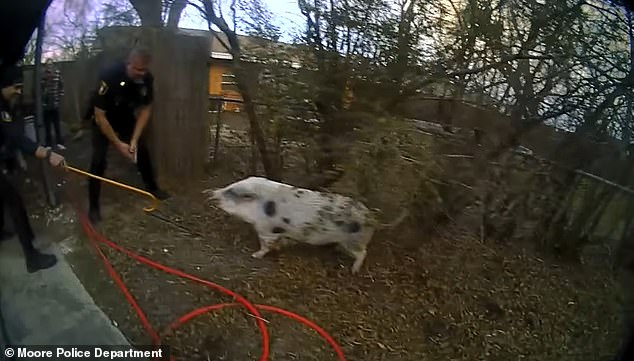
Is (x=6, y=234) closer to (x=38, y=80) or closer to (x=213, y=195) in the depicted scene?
(x=38, y=80)

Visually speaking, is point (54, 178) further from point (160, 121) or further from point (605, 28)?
point (605, 28)

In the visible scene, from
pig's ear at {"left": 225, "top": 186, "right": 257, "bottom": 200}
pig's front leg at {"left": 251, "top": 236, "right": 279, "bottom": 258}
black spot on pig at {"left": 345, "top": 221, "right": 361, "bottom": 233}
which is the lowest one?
pig's front leg at {"left": 251, "top": 236, "right": 279, "bottom": 258}

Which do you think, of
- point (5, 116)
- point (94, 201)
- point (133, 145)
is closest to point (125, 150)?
point (133, 145)

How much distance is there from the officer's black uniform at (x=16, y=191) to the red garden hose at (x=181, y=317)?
0.10 meters

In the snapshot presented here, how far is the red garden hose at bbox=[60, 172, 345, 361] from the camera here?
88 cm

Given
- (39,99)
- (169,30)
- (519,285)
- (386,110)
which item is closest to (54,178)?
(39,99)

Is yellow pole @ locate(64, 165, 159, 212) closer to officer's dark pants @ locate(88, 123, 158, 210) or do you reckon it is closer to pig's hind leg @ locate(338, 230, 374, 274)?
officer's dark pants @ locate(88, 123, 158, 210)

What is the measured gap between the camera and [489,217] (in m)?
0.93

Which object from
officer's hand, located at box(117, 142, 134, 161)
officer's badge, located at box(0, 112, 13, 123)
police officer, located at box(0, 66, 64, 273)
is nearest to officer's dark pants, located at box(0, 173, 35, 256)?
police officer, located at box(0, 66, 64, 273)

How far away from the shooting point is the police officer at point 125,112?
0.89 m

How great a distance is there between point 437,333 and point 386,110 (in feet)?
1.30

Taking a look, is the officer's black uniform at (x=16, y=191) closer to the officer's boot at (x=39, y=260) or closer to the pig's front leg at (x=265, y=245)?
the officer's boot at (x=39, y=260)

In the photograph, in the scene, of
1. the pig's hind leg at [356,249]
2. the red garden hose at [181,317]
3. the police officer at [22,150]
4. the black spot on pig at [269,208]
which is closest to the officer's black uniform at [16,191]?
the police officer at [22,150]

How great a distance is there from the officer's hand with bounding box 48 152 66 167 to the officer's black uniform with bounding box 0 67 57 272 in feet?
0.12
